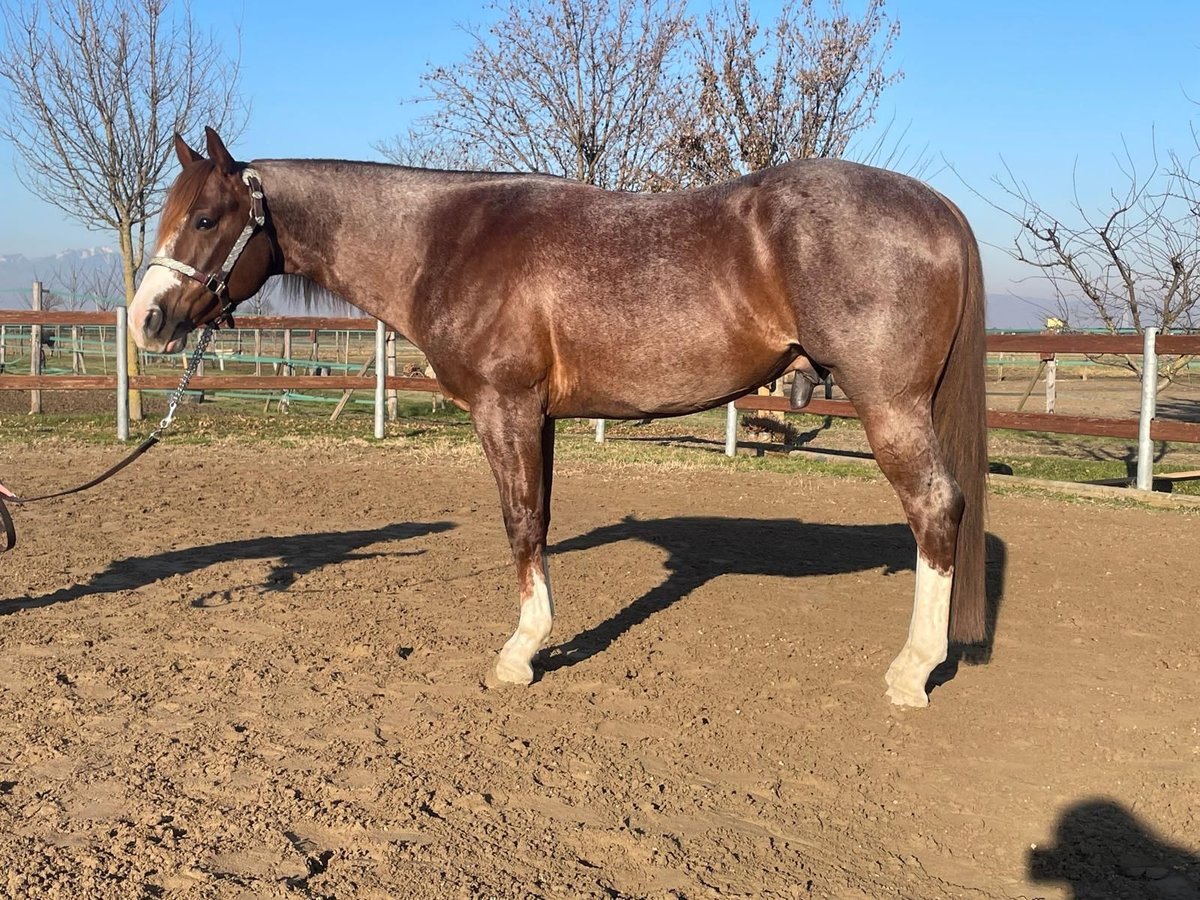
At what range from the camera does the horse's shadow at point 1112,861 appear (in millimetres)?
2541

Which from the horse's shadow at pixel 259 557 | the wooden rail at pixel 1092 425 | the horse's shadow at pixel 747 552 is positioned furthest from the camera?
the wooden rail at pixel 1092 425

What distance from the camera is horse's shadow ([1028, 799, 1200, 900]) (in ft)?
8.34

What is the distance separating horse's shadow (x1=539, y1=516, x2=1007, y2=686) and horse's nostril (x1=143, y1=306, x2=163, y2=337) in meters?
2.19

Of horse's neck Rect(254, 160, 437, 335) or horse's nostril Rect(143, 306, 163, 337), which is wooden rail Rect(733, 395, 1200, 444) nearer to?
horse's neck Rect(254, 160, 437, 335)

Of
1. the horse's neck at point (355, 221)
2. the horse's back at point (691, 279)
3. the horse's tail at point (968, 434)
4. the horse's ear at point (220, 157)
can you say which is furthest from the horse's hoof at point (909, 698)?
the horse's ear at point (220, 157)

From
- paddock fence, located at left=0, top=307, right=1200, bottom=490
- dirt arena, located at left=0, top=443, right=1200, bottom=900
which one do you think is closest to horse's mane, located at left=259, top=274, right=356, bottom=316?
dirt arena, located at left=0, top=443, right=1200, bottom=900

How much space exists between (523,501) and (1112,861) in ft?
7.89

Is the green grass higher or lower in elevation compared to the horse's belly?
lower

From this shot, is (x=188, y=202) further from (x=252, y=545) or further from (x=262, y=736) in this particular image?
(x=252, y=545)

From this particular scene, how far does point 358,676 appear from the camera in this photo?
3938mm

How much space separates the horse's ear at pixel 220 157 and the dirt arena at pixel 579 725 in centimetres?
206

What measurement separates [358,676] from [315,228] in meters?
1.95

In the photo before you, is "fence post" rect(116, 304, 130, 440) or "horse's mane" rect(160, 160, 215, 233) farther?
"fence post" rect(116, 304, 130, 440)

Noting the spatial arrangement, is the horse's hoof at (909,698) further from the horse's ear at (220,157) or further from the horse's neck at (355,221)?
the horse's ear at (220,157)
